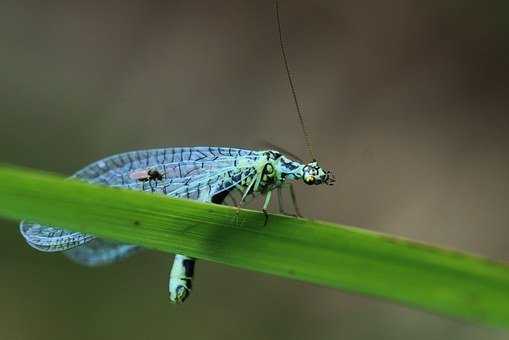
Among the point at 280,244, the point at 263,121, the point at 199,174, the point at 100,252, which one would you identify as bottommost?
the point at 100,252

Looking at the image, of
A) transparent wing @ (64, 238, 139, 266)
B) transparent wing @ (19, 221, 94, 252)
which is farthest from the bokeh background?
transparent wing @ (19, 221, 94, 252)

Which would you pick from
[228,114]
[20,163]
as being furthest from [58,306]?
[228,114]

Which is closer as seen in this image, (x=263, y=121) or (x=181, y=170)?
(x=181, y=170)

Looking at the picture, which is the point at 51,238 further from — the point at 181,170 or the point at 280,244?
the point at 280,244

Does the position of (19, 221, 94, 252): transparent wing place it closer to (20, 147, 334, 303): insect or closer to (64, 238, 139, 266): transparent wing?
(20, 147, 334, 303): insect

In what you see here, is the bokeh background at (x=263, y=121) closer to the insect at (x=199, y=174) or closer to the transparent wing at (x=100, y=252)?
the transparent wing at (x=100, y=252)

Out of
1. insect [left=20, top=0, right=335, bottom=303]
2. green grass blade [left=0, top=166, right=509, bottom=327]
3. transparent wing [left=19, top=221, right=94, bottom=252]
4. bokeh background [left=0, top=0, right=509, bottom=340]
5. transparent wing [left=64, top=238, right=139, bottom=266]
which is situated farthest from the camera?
bokeh background [left=0, top=0, right=509, bottom=340]

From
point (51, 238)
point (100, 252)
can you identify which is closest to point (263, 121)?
point (100, 252)
